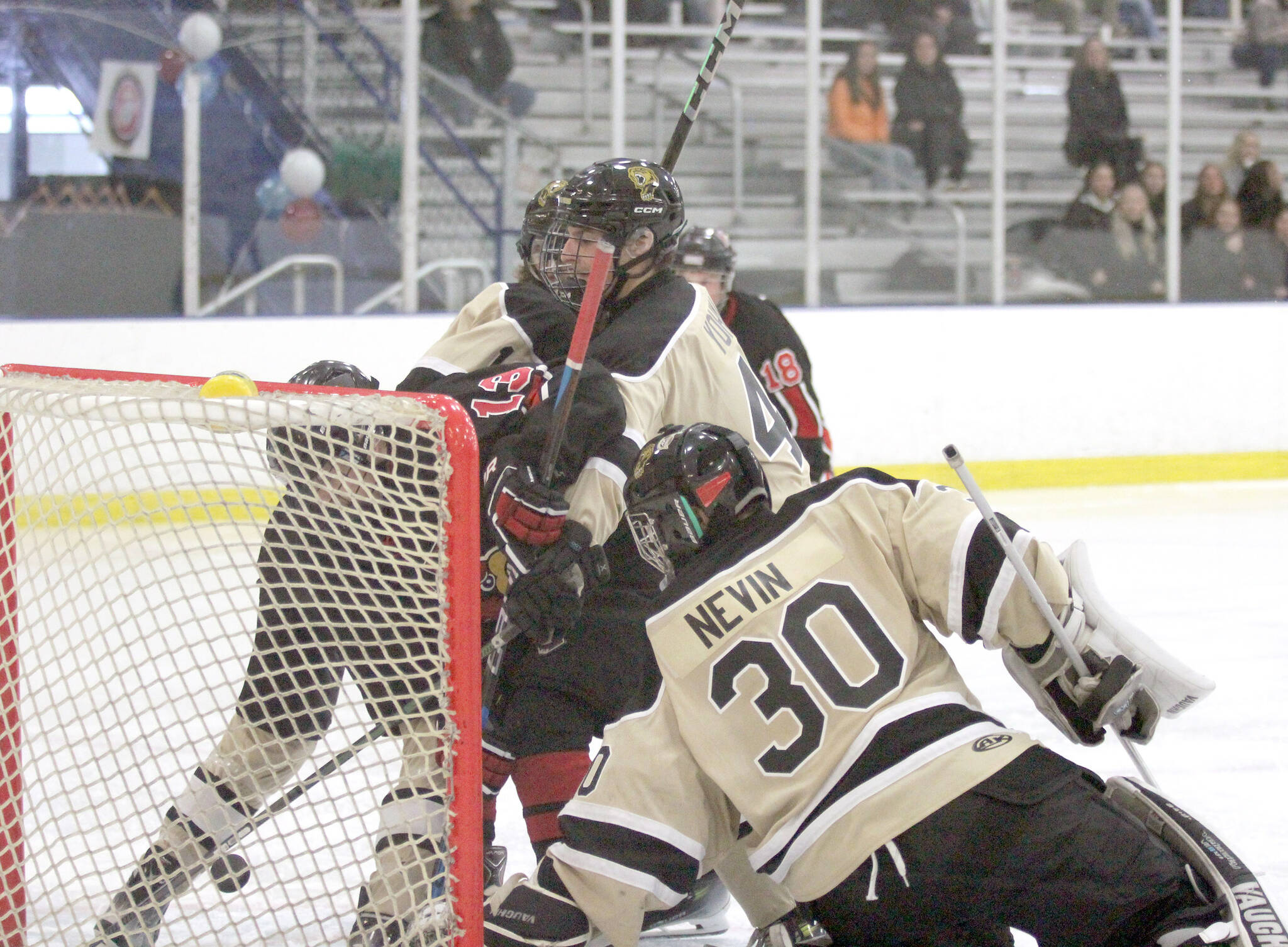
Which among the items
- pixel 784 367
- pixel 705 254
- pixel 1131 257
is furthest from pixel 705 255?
pixel 1131 257

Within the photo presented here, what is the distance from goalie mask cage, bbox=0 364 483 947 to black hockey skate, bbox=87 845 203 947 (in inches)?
1.3

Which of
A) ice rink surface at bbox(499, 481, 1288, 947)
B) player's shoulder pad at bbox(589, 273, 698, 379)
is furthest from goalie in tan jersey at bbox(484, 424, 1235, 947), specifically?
player's shoulder pad at bbox(589, 273, 698, 379)

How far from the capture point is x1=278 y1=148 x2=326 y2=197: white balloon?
220 inches

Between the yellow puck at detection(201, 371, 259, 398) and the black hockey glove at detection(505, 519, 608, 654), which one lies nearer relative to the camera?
the yellow puck at detection(201, 371, 259, 398)

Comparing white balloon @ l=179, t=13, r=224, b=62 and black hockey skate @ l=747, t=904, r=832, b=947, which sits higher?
white balloon @ l=179, t=13, r=224, b=62

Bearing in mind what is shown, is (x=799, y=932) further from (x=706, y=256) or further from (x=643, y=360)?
(x=706, y=256)

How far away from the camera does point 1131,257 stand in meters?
6.58

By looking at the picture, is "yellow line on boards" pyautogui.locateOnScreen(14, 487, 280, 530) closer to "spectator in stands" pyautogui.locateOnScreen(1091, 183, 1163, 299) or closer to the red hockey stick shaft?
the red hockey stick shaft

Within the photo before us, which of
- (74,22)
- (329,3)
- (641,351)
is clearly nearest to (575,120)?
(329,3)

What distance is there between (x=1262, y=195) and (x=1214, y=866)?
243 inches

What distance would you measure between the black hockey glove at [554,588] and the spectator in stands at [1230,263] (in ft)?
17.6

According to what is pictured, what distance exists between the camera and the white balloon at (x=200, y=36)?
213 inches

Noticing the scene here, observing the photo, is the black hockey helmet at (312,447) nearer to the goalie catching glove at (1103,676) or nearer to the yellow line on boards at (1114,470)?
the goalie catching glove at (1103,676)

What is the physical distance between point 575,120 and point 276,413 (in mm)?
4686
